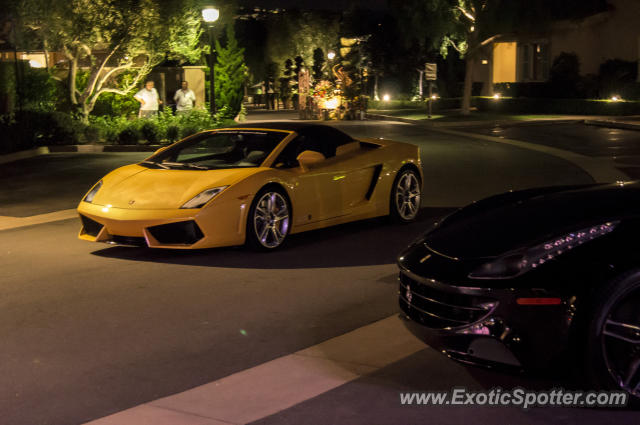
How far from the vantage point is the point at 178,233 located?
858cm

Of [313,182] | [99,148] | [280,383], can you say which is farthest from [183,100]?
[280,383]

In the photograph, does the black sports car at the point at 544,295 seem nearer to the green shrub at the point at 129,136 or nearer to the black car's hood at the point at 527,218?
the black car's hood at the point at 527,218

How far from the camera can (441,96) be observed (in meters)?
59.3

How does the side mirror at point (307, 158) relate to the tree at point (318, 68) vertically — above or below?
below

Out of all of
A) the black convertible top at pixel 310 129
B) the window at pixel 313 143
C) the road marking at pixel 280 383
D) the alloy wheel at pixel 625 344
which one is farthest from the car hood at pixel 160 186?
the alloy wheel at pixel 625 344

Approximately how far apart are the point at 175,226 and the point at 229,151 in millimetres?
1928

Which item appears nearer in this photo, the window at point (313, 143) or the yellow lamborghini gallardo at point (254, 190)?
the yellow lamborghini gallardo at point (254, 190)

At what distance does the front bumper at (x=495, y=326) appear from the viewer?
449 cm

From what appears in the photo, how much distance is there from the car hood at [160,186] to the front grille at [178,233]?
0.20 meters

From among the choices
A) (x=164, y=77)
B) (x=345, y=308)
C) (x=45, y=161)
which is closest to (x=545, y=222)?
(x=345, y=308)

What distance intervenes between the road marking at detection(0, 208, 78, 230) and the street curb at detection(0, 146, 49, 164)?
857 cm

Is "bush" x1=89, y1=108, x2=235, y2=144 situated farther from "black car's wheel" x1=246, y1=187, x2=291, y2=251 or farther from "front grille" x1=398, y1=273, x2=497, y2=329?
"front grille" x1=398, y1=273, x2=497, y2=329

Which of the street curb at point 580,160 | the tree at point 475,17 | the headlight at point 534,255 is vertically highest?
the tree at point 475,17

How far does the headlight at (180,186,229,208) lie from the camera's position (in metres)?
8.58
